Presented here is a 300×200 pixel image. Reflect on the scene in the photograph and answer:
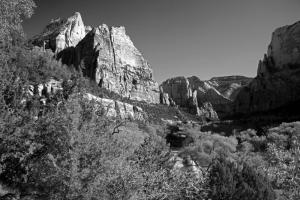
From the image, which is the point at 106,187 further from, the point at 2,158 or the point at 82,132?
the point at 2,158

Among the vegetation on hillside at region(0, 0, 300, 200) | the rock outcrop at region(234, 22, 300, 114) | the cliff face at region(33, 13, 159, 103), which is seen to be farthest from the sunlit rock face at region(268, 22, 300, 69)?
the vegetation on hillside at region(0, 0, 300, 200)

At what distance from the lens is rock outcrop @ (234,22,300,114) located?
139250mm

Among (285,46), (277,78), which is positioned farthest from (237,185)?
(285,46)

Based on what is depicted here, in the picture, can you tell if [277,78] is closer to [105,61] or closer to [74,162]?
[105,61]

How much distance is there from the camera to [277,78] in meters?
148

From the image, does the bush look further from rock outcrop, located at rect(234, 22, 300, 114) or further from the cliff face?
the cliff face

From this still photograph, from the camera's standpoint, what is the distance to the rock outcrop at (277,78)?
139m

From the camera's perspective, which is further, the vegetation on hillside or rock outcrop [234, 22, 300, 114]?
rock outcrop [234, 22, 300, 114]

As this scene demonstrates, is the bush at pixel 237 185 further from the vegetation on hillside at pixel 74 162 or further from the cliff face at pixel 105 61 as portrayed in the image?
the cliff face at pixel 105 61

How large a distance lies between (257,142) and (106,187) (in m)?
50.5

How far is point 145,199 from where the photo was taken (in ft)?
38.4

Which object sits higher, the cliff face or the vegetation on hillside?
the cliff face

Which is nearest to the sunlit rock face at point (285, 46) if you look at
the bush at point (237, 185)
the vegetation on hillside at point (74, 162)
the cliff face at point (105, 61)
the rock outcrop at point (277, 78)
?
the rock outcrop at point (277, 78)

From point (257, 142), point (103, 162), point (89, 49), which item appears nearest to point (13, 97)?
point (103, 162)
